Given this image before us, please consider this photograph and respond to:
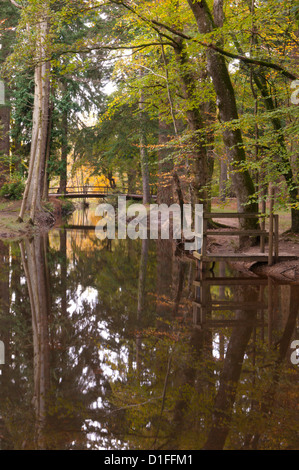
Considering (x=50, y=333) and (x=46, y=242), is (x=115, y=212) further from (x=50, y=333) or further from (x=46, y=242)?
(x=50, y=333)

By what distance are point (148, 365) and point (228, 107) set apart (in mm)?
8867

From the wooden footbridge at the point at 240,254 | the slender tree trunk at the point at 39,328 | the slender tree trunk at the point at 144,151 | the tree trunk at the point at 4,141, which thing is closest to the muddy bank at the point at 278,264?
the wooden footbridge at the point at 240,254

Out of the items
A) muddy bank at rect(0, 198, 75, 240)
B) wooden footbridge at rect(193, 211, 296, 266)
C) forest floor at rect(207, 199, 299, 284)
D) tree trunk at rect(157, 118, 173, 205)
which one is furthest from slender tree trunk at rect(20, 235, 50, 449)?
tree trunk at rect(157, 118, 173, 205)

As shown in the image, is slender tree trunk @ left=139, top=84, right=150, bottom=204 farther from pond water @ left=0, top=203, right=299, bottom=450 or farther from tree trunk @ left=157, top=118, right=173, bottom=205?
pond water @ left=0, top=203, right=299, bottom=450

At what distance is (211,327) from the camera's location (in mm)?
6207

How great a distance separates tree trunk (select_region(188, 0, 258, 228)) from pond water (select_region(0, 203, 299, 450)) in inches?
130

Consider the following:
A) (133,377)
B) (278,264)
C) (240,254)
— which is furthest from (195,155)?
(133,377)

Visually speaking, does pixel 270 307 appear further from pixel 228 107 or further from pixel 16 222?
pixel 16 222

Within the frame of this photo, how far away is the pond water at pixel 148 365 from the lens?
3.41 m

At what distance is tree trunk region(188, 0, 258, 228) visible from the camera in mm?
11367

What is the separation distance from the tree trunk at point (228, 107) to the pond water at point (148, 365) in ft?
10.8

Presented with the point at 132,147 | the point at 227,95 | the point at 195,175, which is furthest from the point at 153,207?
the point at 227,95

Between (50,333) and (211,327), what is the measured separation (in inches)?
87.7
